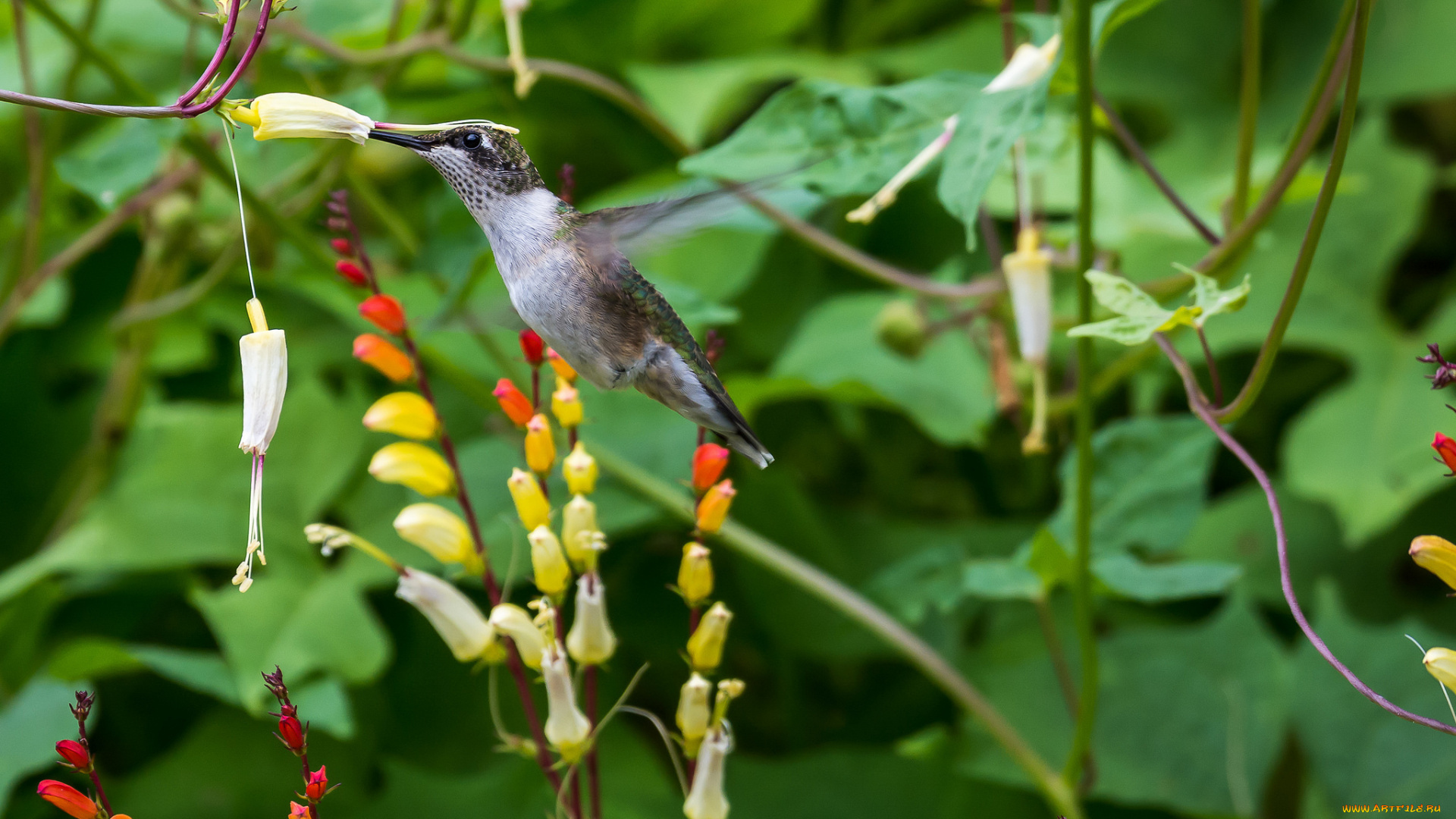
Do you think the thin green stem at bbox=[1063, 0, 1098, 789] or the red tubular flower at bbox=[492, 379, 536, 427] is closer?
the red tubular flower at bbox=[492, 379, 536, 427]

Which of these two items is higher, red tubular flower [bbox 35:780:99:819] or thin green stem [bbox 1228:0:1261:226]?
thin green stem [bbox 1228:0:1261:226]

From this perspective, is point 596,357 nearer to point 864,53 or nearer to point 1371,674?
point 1371,674

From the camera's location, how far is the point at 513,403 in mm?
500

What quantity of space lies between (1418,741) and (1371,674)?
7 cm

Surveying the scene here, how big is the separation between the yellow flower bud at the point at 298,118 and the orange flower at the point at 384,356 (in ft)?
0.42

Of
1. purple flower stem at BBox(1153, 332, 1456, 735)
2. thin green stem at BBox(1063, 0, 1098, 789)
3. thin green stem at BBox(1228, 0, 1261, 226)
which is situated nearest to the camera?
purple flower stem at BBox(1153, 332, 1456, 735)

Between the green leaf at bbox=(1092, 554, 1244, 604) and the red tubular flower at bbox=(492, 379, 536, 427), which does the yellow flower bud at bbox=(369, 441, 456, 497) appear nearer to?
the red tubular flower at bbox=(492, 379, 536, 427)

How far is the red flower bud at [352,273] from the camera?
1.55ft

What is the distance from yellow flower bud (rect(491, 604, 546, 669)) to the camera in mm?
514

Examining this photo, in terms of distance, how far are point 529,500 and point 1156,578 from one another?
1.63ft

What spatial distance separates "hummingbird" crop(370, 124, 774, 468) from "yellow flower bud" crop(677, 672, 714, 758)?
0.12 meters

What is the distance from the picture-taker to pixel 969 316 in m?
0.99

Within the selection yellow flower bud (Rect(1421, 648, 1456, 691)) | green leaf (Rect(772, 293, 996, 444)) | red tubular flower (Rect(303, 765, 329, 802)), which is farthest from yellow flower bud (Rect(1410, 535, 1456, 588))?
green leaf (Rect(772, 293, 996, 444))

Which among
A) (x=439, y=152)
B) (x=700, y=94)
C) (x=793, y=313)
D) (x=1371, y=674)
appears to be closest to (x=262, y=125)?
(x=439, y=152)
